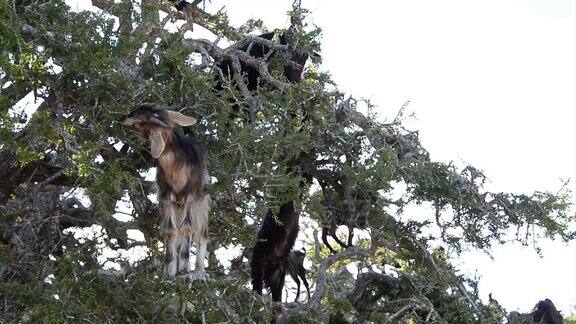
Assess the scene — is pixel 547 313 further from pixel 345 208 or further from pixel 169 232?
pixel 169 232

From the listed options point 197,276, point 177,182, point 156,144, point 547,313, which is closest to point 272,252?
point 177,182

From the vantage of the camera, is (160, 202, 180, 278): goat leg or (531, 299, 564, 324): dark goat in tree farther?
(531, 299, 564, 324): dark goat in tree

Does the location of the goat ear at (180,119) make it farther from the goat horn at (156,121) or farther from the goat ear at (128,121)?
the goat ear at (128,121)

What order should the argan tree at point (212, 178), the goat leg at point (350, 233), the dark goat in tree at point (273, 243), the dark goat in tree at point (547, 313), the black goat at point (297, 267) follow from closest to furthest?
1. the argan tree at point (212, 178)
2. the goat leg at point (350, 233)
3. the dark goat in tree at point (273, 243)
4. the black goat at point (297, 267)
5. the dark goat in tree at point (547, 313)

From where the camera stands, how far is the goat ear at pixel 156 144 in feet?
A: 19.5

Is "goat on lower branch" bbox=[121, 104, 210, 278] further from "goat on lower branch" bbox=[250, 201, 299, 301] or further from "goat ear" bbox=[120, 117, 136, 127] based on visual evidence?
"goat on lower branch" bbox=[250, 201, 299, 301]

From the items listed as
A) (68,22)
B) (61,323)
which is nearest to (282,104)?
(68,22)

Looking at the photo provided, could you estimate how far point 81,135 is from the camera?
242 inches

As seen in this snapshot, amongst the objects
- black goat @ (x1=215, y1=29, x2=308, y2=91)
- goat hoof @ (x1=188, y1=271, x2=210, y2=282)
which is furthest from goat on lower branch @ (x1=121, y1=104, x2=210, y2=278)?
black goat @ (x1=215, y1=29, x2=308, y2=91)

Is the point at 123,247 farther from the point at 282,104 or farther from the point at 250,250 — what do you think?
the point at 282,104

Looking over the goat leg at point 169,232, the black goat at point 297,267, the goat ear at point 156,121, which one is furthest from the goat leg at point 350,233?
the goat ear at point 156,121

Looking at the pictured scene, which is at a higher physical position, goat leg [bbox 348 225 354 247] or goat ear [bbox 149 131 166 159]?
goat leg [bbox 348 225 354 247]

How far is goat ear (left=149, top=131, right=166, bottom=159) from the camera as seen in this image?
5957 mm

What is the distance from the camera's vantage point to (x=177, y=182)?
627cm
